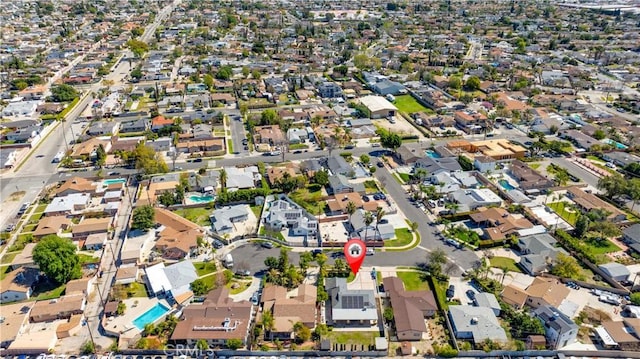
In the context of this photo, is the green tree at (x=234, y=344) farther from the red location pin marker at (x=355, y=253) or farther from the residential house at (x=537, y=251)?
the residential house at (x=537, y=251)

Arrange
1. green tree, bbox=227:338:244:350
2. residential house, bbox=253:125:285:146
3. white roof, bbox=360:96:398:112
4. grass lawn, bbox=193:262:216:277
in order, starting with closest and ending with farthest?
1. green tree, bbox=227:338:244:350
2. grass lawn, bbox=193:262:216:277
3. residential house, bbox=253:125:285:146
4. white roof, bbox=360:96:398:112

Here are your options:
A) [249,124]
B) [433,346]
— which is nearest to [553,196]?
[433,346]

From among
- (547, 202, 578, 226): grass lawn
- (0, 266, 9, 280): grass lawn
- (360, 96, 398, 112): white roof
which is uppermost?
(360, 96, 398, 112): white roof

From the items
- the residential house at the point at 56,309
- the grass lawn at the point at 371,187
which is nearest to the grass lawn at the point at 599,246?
the grass lawn at the point at 371,187

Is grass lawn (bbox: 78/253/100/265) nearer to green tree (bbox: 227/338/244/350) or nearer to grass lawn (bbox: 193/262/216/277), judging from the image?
grass lawn (bbox: 193/262/216/277)

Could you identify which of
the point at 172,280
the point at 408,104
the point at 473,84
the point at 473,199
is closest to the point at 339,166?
the point at 473,199

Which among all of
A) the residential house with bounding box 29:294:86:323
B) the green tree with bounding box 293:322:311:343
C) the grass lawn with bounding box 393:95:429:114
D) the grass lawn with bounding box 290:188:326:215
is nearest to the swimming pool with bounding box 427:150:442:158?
the grass lawn with bounding box 290:188:326:215

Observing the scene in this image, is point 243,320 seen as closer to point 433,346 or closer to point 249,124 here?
point 433,346
